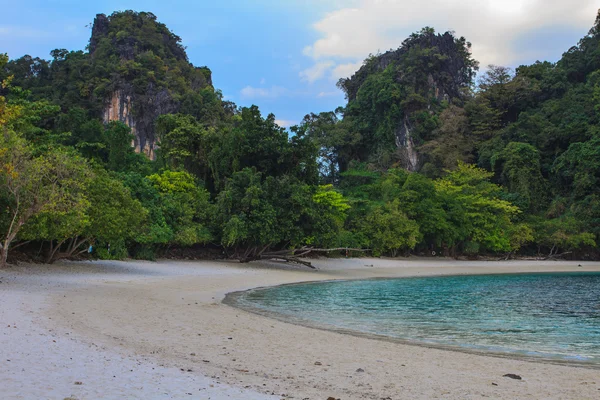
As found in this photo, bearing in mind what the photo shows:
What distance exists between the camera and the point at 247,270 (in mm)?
29062

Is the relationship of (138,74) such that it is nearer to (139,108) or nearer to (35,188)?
(139,108)

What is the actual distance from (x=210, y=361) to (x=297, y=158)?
30.6m

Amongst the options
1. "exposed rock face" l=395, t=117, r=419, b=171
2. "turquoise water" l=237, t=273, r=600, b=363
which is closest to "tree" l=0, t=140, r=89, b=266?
"turquoise water" l=237, t=273, r=600, b=363

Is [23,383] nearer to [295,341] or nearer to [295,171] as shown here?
[295,341]

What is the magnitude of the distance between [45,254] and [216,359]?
1956cm

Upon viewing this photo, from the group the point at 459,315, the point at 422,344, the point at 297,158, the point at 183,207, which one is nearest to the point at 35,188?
the point at 183,207

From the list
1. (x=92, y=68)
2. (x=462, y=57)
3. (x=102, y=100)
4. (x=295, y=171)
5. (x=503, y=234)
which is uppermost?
(x=462, y=57)

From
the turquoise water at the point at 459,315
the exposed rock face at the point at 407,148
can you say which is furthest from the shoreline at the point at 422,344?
the exposed rock face at the point at 407,148

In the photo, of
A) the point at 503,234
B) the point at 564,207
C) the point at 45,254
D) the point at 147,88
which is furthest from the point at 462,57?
the point at 45,254

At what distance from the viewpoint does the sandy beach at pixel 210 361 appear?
5.69 metres

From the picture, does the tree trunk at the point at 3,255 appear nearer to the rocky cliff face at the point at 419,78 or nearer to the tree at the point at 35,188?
the tree at the point at 35,188

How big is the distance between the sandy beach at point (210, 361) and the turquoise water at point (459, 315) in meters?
1.58

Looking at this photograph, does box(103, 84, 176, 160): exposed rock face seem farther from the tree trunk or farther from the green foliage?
the tree trunk

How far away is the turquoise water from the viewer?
10.9 m
